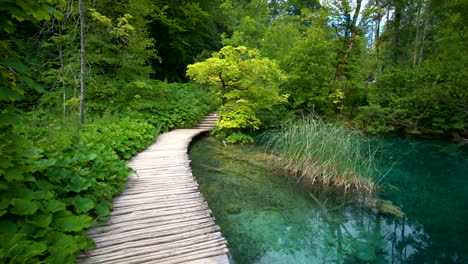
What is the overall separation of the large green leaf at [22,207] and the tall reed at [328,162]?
14.1 feet

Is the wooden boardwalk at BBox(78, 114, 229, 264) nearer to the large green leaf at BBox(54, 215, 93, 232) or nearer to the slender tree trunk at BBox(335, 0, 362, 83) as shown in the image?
the large green leaf at BBox(54, 215, 93, 232)

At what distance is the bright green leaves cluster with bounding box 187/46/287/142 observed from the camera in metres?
6.77

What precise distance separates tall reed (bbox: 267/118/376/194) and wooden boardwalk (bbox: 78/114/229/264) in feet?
8.13

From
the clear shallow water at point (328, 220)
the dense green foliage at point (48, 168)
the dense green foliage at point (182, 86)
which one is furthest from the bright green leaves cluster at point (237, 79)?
the dense green foliage at point (48, 168)

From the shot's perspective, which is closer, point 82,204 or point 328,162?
point 82,204

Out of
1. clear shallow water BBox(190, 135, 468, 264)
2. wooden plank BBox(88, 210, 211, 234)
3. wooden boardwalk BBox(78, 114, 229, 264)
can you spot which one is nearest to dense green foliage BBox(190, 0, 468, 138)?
clear shallow water BBox(190, 135, 468, 264)

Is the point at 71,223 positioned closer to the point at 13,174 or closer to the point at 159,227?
the point at 13,174

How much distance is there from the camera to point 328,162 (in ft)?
15.3

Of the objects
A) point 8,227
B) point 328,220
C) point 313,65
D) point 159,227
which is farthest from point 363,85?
point 8,227

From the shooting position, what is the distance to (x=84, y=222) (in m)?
1.76

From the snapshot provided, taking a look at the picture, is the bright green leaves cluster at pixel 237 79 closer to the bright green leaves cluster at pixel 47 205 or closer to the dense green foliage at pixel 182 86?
the dense green foliage at pixel 182 86

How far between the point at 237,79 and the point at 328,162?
4.03m

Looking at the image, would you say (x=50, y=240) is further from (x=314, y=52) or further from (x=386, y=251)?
(x=314, y=52)

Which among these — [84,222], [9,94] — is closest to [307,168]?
[84,222]
